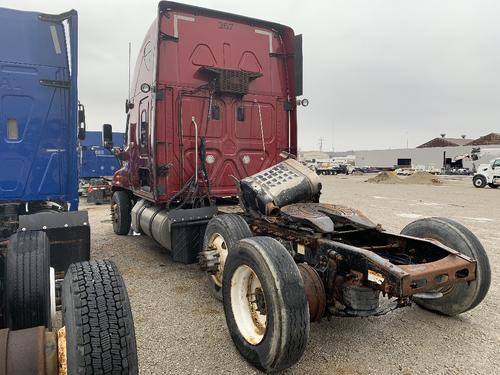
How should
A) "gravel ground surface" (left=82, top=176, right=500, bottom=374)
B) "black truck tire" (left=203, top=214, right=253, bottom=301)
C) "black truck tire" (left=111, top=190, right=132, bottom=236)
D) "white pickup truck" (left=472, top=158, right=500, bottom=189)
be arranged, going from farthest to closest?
"white pickup truck" (left=472, top=158, right=500, bottom=189) → "black truck tire" (left=111, top=190, right=132, bottom=236) → "black truck tire" (left=203, top=214, right=253, bottom=301) → "gravel ground surface" (left=82, top=176, right=500, bottom=374)

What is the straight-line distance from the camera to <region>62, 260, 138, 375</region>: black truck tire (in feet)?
5.55

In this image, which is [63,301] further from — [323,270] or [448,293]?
[448,293]

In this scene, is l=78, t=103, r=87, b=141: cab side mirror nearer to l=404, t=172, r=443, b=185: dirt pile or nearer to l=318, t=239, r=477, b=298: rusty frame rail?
l=318, t=239, r=477, b=298: rusty frame rail

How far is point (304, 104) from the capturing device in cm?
629

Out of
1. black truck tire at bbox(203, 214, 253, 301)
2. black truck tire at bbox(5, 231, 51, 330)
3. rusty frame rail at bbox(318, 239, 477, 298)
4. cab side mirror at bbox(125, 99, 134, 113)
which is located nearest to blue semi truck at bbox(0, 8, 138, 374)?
black truck tire at bbox(5, 231, 51, 330)

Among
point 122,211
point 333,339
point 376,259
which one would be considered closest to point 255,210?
point 333,339

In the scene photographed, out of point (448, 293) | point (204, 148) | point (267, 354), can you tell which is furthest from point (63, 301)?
point (204, 148)

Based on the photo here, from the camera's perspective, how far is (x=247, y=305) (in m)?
3.33

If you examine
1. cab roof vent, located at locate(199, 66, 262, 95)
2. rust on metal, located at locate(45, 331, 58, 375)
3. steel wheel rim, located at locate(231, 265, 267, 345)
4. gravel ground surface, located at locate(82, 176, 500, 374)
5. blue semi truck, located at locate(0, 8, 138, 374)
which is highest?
cab roof vent, located at locate(199, 66, 262, 95)

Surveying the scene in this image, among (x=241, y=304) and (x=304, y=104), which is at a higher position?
(x=304, y=104)

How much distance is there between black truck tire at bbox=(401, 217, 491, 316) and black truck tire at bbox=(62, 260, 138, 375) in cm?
272

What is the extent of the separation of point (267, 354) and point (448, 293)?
2.02 meters

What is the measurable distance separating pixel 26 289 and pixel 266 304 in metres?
1.69

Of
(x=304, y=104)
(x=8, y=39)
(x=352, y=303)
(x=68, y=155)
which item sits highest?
(x=8, y=39)
